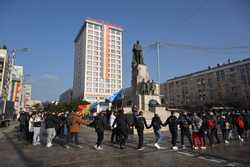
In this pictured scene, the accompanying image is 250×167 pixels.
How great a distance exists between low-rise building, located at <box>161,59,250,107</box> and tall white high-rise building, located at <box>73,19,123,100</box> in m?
30.4

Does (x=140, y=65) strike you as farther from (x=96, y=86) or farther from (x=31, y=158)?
(x=96, y=86)

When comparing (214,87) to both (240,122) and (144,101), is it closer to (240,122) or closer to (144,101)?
(144,101)

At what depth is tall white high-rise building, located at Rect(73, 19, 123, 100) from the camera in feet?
343

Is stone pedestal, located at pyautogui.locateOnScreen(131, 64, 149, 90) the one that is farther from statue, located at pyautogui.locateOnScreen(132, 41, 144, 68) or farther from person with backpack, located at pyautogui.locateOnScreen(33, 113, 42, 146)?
person with backpack, located at pyautogui.locateOnScreen(33, 113, 42, 146)

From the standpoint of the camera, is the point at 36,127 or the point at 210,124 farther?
the point at 36,127

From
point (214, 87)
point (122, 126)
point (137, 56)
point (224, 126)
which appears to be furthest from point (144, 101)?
point (214, 87)

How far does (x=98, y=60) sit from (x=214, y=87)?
60996 mm

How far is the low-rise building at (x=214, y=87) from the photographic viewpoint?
199ft

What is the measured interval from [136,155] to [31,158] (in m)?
4.19

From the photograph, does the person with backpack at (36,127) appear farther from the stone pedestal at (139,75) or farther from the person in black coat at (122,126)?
the stone pedestal at (139,75)

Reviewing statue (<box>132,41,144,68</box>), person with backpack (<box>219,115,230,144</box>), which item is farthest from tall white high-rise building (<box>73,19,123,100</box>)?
person with backpack (<box>219,115,230,144</box>)

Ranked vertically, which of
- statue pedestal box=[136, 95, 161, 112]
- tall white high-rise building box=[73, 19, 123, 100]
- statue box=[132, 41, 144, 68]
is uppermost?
tall white high-rise building box=[73, 19, 123, 100]

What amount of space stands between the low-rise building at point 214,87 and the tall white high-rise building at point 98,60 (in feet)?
99.8

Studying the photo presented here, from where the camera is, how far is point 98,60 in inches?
4291
